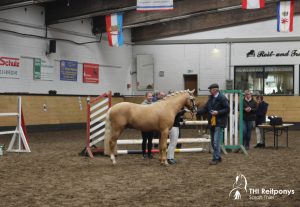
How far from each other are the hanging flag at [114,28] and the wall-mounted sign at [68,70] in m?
2.69

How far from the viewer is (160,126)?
12.0 meters

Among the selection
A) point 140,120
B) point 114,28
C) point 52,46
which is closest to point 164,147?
point 140,120

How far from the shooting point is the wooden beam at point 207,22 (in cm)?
3014

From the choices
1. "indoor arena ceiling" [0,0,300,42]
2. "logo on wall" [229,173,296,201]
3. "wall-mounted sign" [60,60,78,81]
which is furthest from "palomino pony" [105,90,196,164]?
"wall-mounted sign" [60,60,78,81]

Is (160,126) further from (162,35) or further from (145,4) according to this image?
(162,35)

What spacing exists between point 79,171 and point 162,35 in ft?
73.0

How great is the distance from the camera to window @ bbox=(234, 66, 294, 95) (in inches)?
1195

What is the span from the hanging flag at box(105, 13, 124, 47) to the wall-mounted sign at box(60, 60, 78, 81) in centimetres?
269

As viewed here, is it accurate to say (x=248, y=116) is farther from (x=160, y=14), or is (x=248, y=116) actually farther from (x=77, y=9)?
(x=160, y=14)

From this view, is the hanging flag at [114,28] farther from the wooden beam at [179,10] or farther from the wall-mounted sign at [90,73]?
the wall-mounted sign at [90,73]

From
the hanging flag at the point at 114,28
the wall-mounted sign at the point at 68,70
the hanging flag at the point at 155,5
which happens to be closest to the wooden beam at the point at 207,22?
the hanging flag at the point at 114,28

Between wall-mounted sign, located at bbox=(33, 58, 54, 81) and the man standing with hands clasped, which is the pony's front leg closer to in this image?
the man standing with hands clasped

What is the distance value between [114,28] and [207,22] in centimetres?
A: 764

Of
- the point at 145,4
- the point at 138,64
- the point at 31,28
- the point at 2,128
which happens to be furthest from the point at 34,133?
the point at 138,64
